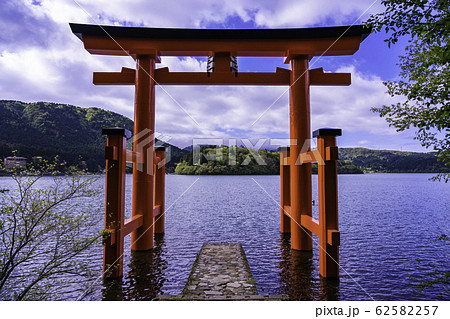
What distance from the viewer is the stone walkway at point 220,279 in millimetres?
4684

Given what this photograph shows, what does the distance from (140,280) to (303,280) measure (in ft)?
12.6

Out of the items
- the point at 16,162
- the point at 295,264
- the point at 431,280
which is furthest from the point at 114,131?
the point at 431,280

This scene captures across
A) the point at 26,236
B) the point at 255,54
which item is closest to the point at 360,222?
the point at 255,54

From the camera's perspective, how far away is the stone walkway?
4.68 metres

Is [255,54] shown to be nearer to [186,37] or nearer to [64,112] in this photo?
[186,37]

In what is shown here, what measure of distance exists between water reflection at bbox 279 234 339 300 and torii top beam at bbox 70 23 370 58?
6.21m

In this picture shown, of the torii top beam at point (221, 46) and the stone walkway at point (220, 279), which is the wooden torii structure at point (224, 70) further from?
the stone walkway at point (220, 279)

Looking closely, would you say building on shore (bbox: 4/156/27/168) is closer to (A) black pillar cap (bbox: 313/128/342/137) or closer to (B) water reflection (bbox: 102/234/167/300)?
(B) water reflection (bbox: 102/234/167/300)

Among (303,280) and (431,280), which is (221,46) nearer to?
(303,280)

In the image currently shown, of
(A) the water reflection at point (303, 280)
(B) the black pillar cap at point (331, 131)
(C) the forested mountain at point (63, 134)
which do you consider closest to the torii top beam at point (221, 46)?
(B) the black pillar cap at point (331, 131)

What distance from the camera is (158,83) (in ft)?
27.8

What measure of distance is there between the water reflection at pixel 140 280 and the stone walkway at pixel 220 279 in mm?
872

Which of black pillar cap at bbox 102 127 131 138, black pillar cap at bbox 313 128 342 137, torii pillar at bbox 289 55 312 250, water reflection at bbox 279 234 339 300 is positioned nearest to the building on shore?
black pillar cap at bbox 102 127 131 138

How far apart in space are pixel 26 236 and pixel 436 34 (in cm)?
614
